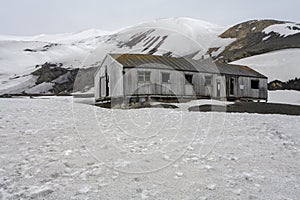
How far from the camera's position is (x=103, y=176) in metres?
5.30

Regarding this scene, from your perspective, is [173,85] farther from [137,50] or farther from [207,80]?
[137,50]

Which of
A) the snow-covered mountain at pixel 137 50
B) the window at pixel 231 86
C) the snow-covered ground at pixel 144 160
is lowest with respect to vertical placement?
the snow-covered ground at pixel 144 160

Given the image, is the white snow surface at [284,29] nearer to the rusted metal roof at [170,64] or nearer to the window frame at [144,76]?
the rusted metal roof at [170,64]

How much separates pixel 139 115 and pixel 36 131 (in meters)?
5.77

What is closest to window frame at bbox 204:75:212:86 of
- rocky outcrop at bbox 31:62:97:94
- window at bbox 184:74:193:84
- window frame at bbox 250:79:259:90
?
window at bbox 184:74:193:84

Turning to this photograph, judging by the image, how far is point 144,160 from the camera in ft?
21.0

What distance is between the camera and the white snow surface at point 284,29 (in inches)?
2604

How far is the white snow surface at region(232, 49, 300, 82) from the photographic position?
39.8 m

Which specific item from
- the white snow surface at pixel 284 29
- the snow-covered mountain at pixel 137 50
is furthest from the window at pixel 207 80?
the white snow surface at pixel 284 29

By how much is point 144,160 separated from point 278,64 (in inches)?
1729

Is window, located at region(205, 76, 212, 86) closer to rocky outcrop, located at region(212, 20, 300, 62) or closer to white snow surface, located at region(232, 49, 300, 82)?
white snow surface, located at region(232, 49, 300, 82)

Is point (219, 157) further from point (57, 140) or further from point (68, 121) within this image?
point (68, 121)

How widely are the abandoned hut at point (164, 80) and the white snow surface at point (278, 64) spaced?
11.8 metres

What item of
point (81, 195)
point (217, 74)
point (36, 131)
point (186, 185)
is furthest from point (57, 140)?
point (217, 74)
